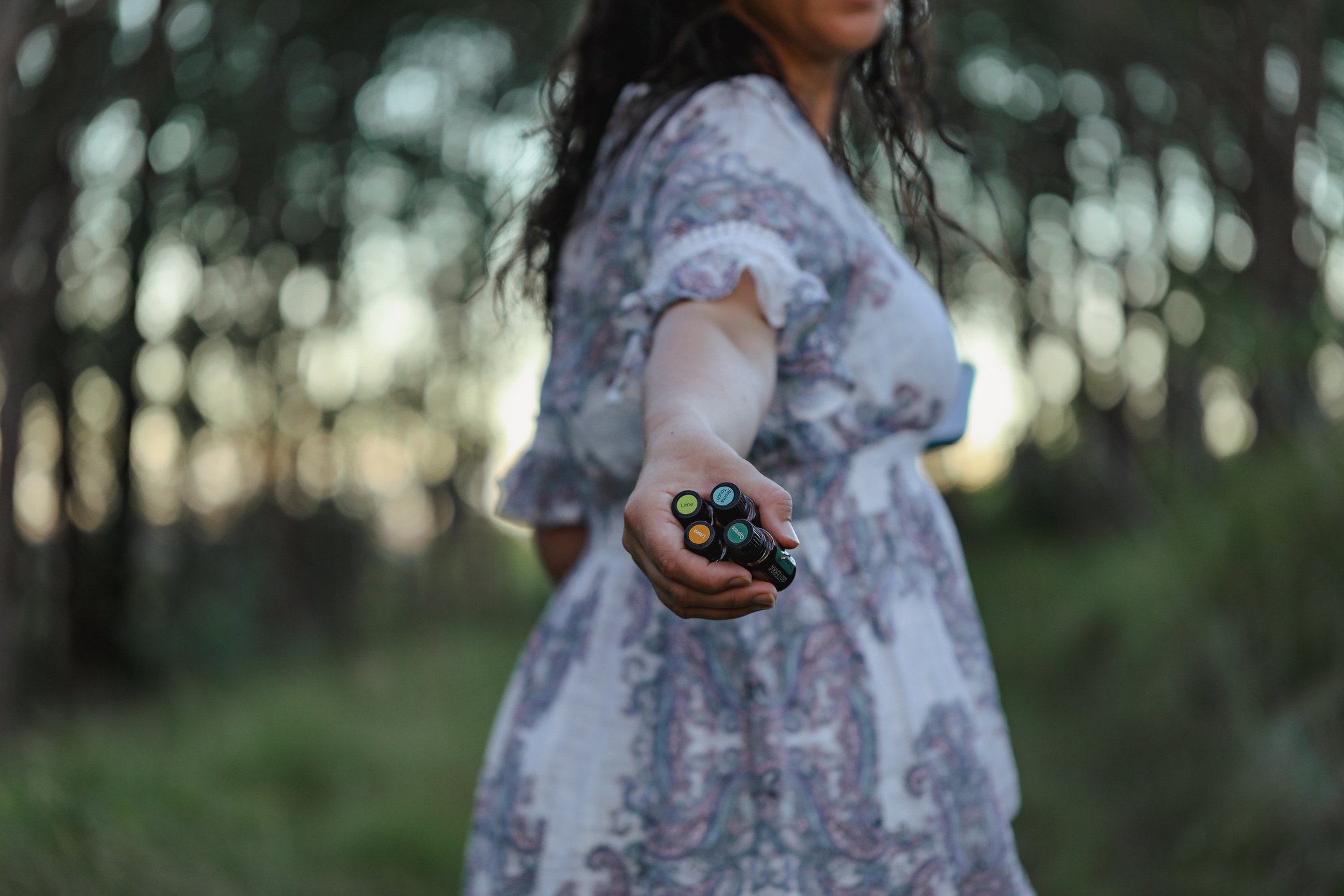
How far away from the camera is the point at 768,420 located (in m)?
1.18

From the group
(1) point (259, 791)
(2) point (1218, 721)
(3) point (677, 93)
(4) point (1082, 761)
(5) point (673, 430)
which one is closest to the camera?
(5) point (673, 430)

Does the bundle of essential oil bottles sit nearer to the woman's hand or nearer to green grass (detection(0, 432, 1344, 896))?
the woman's hand

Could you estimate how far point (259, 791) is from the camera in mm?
4484

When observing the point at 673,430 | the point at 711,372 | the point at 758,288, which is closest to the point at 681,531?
the point at 673,430

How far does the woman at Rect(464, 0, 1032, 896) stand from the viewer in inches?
43.9

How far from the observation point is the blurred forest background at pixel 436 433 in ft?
11.1

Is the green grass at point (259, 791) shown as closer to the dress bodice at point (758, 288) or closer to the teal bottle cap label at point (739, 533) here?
the dress bodice at point (758, 288)

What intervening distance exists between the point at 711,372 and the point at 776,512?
220mm

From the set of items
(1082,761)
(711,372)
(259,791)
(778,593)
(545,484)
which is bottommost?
(1082,761)

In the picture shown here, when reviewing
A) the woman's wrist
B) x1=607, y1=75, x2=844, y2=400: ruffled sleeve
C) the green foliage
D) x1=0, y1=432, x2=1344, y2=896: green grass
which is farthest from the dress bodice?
the green foliage

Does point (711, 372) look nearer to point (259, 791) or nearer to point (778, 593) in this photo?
point (778, 593)

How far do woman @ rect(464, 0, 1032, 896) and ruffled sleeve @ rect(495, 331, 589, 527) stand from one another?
0.05 metres

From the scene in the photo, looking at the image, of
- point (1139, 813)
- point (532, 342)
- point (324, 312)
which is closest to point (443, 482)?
point (532, 342)

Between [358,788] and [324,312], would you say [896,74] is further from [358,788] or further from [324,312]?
[324,312]
